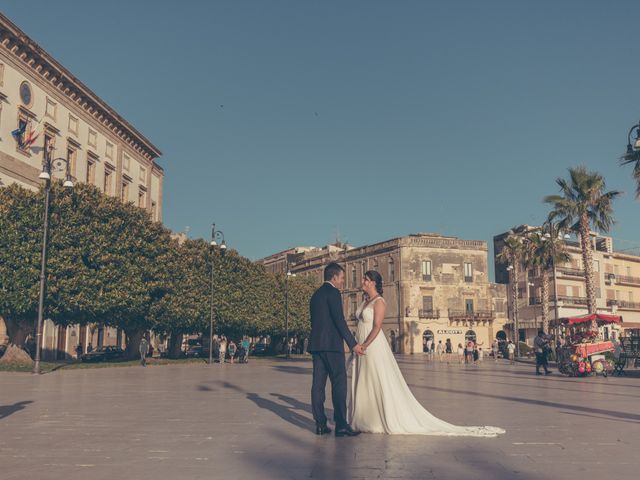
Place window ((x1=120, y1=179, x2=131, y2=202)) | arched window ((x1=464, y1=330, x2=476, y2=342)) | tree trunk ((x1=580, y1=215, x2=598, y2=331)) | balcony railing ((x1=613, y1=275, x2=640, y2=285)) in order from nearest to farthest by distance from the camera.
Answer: tree trunk ((x1=580, y1=215, x2=598, y2=331))
window ((x1=120, y1=179, x2=131, y2=202))
arched window ((x1=464, y1=330, x2=476, y2=342))
balcony railing ((x1=613, y1=275, x2=640, y2=285))

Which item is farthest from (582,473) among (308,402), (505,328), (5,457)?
(505,328)

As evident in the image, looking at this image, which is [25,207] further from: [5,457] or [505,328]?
[505,328]

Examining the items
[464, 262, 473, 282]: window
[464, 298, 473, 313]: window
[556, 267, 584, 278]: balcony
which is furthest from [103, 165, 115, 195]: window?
[556, 267, 584, 278]: balcony

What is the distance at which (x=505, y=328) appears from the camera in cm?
7681

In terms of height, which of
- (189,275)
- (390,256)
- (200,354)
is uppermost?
(390,256)

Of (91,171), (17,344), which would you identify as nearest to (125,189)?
(91,171)

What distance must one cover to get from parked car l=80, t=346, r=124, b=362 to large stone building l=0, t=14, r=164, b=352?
2.42 metres

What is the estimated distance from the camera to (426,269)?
73.6 metres

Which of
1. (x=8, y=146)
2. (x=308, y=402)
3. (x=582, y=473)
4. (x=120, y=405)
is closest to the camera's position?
(x=582, y=473)

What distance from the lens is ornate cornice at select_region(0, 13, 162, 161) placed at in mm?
36219

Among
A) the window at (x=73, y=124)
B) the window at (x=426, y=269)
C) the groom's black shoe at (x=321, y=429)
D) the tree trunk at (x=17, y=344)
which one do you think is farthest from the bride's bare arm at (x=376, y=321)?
the window at (x=426, y=269)

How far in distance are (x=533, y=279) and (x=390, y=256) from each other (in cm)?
1625

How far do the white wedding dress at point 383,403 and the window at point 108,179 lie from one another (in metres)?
43.1

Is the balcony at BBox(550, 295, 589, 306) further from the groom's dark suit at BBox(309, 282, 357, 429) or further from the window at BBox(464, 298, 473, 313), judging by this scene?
the groom's dark suit at BBox(309, 282, 357, 429)
